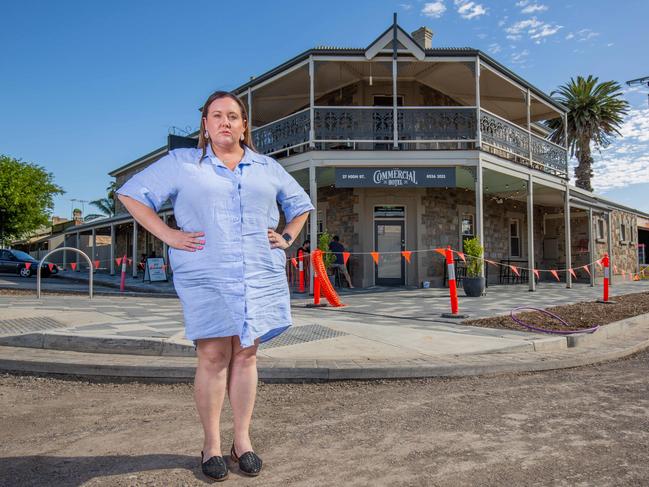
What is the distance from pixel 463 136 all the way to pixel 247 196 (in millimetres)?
12905

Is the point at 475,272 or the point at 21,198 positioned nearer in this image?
the point at 475,272

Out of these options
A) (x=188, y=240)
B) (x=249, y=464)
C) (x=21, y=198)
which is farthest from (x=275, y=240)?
(x=21, y=198)

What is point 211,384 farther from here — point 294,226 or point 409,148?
point 409,148

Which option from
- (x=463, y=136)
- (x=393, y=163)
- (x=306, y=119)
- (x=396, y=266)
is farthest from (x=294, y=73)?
(x=396, y=266)

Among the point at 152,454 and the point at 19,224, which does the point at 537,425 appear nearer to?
the point at 152,454

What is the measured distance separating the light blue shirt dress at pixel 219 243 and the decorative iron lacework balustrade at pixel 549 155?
50.0 feet

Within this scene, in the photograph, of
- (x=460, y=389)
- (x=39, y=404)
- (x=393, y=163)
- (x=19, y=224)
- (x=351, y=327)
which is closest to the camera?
(x=39, y=404)

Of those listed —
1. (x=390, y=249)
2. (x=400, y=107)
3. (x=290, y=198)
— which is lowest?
(x=390, y=249)

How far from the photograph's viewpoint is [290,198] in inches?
100

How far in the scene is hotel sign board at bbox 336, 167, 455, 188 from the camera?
12625 mm

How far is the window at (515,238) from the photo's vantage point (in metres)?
19.0

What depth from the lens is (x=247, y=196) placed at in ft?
7.45

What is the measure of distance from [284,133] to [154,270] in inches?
286

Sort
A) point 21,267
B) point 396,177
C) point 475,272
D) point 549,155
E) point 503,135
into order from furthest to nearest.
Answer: point 21,267 → point 549,155 → point 503,135 → point 396,177 → point 475,272
